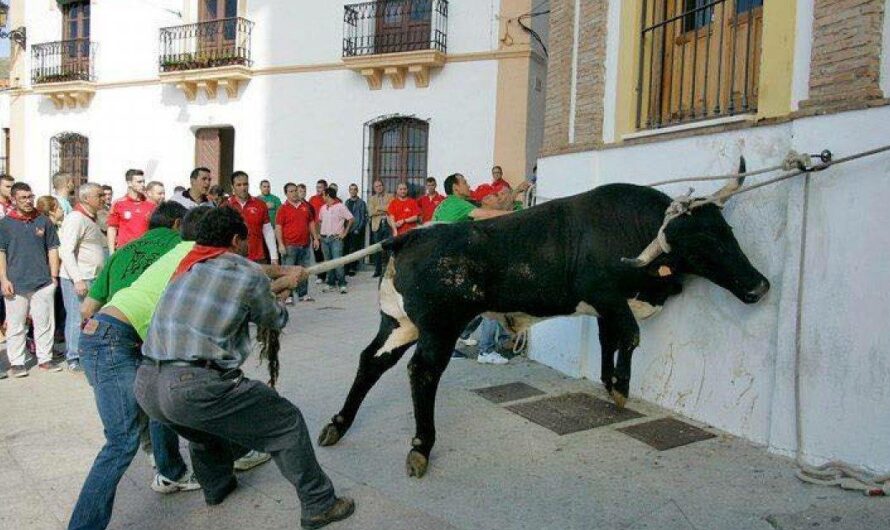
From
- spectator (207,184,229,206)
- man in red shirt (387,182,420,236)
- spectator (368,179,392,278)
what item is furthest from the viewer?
spectator (368,179,392,278)

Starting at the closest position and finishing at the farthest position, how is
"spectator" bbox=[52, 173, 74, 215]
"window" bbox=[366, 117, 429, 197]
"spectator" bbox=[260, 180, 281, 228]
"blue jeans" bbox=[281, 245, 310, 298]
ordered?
1. "spectator" bbox=[52, 173, 74, 215]
2. "blue jeans" bbox=[281, 245, 310, 298]
3. "spectator" bbox=[260, 180, 281, 228]
4. "window" bbox=[366, 117, 429, 197]

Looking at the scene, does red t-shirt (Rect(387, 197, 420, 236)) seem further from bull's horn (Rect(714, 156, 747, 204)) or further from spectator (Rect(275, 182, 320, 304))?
bull's horn (Rect(714, 156, 747, 204))

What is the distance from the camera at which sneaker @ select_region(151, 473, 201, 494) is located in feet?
13.5

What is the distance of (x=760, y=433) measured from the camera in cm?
462

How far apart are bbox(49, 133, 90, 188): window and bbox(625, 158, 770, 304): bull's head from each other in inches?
759

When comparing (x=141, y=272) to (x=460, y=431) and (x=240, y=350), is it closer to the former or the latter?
(x=240, y=350)

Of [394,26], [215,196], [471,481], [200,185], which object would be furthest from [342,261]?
[394,26]

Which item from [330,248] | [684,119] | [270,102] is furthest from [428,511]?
[270,102]

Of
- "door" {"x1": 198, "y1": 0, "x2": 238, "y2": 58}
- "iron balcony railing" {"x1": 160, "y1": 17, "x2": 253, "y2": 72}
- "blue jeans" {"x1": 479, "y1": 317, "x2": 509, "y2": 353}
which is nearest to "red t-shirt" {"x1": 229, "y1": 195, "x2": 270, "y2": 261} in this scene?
"blue jeans" {"x1": 479, "y1": 317, "x2": 509, "y2": 353}

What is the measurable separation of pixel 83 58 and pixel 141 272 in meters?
18.8

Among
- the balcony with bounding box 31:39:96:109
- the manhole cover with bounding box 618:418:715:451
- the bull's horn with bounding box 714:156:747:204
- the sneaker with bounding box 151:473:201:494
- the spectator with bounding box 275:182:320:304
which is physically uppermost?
the balcony with bounding box 31:39:96:109

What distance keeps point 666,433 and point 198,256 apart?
10.7 ft

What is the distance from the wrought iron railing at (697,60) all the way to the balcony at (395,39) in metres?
9.52

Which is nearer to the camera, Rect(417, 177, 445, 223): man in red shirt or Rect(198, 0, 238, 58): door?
Rect(417, 177, 445, 223): man in red shirt
